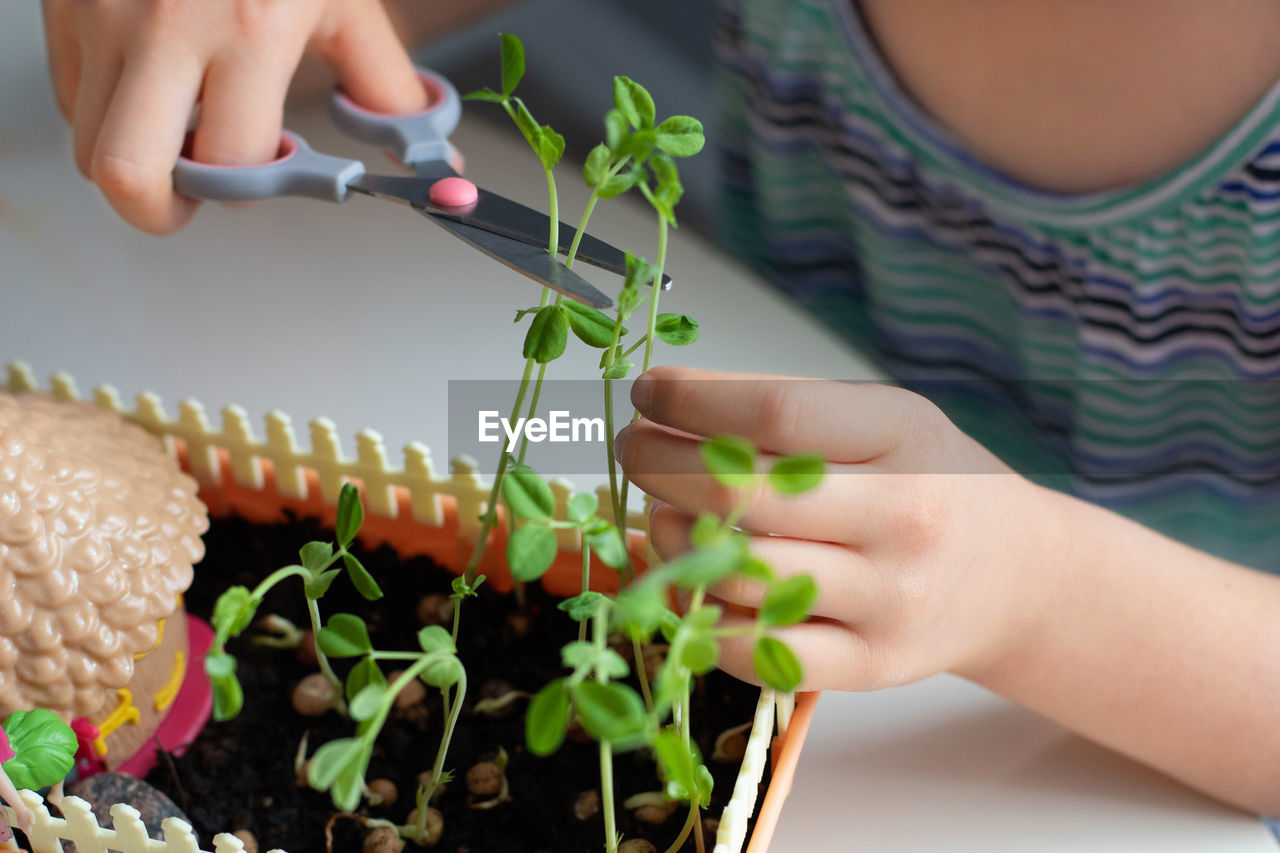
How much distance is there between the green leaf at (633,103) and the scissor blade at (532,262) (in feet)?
0.27

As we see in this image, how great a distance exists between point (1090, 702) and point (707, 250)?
0.40m

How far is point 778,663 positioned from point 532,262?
0.23 metres

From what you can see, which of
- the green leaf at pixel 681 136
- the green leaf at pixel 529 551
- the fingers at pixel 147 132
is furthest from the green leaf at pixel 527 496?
the fingers at pixel 147 132

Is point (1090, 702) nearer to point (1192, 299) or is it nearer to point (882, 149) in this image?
point (1192, 299)

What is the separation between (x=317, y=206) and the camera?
81 centimetres

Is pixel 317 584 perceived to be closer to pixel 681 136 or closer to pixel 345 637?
pixel 345 637

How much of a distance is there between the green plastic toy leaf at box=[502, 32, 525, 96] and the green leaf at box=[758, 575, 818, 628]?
0.19 meters

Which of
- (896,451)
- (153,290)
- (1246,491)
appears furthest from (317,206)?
(1246,491)

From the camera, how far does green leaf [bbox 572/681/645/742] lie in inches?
8.2

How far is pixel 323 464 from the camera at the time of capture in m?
0.50

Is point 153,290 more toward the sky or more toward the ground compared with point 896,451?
more toward the ground

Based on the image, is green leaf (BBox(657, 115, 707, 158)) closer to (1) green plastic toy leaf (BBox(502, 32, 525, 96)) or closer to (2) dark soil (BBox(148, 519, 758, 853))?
(1) green plastic toy leaf (BBox(502, 32, 525, 96))

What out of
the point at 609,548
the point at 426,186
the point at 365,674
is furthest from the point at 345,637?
the point at 426,186

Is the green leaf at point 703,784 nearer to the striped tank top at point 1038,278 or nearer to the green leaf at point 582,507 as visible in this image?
the green leaf at point 582,507
